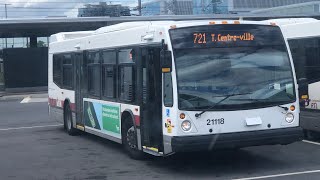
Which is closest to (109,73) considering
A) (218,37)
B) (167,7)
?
(218,37)

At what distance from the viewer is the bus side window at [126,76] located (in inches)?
456

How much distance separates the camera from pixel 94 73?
46.5 feet

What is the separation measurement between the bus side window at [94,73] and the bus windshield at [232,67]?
4255mm

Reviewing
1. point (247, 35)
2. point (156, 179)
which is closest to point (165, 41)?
point (247, 35)

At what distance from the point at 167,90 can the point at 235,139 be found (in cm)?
143

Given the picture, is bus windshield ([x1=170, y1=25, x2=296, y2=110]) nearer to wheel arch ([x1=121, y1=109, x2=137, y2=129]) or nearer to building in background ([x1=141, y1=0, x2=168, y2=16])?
wheel arch ([x1=121, y1=109, x2=137, y2=129])

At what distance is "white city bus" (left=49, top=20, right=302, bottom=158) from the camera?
9.78 metres

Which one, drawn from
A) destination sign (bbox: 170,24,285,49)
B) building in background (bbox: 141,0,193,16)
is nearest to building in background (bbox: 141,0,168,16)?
building in background (bbox: 141,0,193,16)

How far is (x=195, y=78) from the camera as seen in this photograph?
986 cm

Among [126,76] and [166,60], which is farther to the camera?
[126,76]

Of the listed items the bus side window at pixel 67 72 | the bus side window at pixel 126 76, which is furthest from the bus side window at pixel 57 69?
the bus side window at pixel 126 76

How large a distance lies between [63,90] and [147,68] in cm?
705

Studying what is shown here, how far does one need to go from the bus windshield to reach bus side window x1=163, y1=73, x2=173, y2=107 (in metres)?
0.18

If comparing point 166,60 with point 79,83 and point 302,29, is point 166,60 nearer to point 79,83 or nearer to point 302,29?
point 302,29
